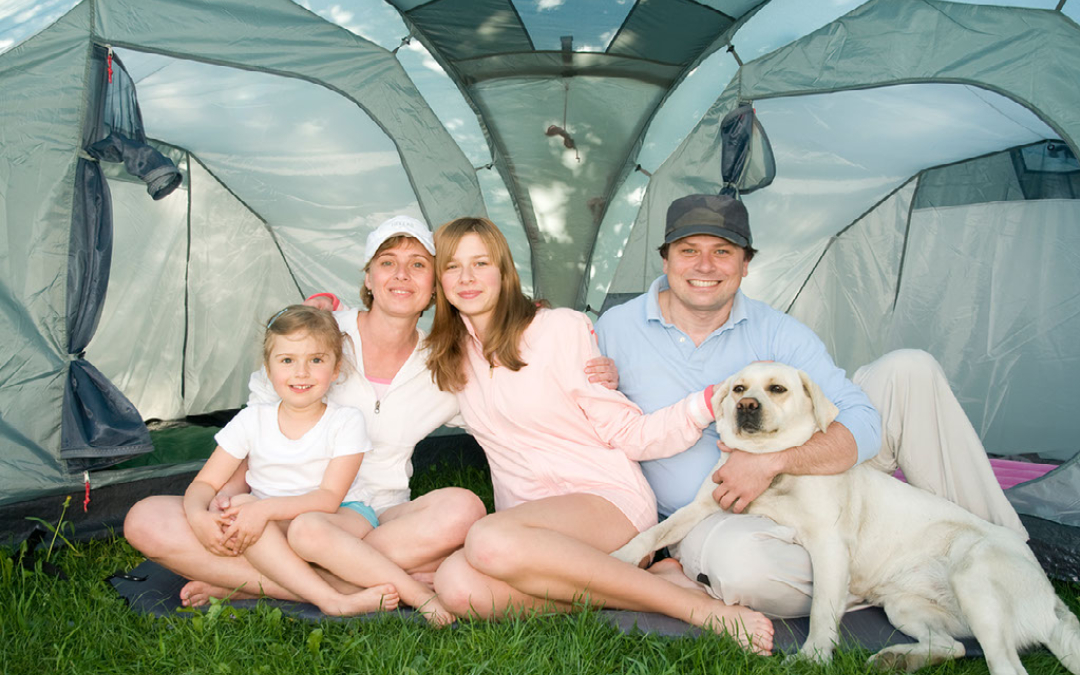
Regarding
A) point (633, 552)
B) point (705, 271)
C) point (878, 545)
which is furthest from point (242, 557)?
point (878, 545)

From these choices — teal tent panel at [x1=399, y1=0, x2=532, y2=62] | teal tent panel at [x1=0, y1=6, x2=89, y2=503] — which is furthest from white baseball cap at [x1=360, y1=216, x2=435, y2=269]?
teal tent panel at [x1=399, y1=0, x2=532, y2=62]

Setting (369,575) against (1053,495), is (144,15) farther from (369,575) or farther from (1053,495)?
(1053,495)

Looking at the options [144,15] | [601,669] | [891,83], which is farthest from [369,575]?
[891,83]

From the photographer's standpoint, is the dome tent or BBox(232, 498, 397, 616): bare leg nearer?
BBox(232, 498, 397, 616): bare leg

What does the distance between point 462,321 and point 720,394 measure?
0.89m

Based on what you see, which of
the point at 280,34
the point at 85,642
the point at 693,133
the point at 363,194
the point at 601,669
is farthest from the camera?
the point at 363,194

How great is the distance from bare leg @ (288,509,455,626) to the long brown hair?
23.5 inches

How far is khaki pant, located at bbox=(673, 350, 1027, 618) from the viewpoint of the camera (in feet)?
7.93

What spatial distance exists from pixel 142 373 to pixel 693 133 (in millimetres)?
3421

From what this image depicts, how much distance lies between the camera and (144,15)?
3.27 metres

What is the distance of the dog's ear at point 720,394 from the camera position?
2.58 m

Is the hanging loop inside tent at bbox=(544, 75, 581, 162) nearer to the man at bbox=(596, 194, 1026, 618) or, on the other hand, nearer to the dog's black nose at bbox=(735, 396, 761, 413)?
the man at bbox=(596, 194, 1026, 618)

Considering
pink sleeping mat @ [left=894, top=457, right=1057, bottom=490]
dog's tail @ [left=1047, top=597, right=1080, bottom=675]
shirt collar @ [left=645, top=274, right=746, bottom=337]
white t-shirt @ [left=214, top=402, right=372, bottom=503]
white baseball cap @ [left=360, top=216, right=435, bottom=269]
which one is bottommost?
pink sleeping mat @ [left=894, top=457, right=1057, bottom=490]

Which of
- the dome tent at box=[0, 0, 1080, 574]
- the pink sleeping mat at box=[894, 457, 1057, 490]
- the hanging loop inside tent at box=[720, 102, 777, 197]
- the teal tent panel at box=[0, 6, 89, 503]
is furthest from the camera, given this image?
the pink sleeping mat at box=[894, 457, 1057, 490]
